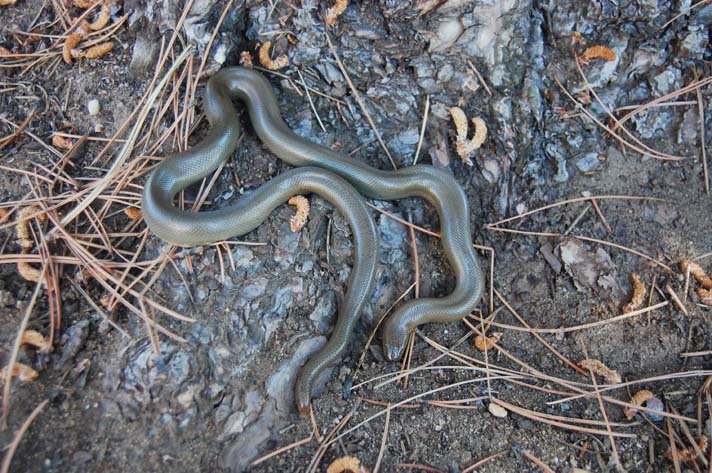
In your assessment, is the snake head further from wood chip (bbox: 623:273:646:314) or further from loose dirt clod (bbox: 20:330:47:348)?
loose dirt clod (bbox: 20:330:47:348)

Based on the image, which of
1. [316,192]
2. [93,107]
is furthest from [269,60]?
[93,107]

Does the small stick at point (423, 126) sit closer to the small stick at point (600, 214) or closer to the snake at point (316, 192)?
the snake at point (316, 192)

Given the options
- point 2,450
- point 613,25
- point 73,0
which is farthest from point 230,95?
point 613,25

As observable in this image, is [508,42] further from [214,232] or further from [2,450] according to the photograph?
[2,450]

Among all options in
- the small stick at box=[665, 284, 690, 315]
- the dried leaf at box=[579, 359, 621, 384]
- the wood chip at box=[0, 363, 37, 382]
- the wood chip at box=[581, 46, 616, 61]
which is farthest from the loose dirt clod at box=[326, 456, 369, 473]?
the wood chip at box=[581, 46, 616, 61]

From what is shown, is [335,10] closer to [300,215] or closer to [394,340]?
[300,215]

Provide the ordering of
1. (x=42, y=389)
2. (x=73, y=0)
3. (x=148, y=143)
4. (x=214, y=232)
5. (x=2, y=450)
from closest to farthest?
(x=2, y=450), (x=42, y=389), (x=214, y=232), (x=148, y=143), (x=73, y=0)
